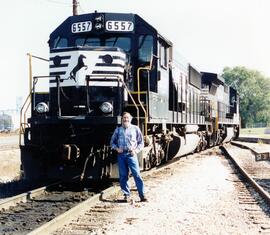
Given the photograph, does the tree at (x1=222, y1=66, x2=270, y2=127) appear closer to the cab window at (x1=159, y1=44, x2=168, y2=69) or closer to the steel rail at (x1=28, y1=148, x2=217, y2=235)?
the cab window at (x1=159, y1=44, x2=168, y2=69)

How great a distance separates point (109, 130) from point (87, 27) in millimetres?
2702

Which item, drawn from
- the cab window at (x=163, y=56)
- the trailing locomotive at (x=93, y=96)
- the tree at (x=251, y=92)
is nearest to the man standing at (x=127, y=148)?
the trailing locomotive at (x=93, y=96)

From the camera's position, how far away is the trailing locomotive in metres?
9.30

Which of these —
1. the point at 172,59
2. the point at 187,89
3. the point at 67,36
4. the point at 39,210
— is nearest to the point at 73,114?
the point at 67,36

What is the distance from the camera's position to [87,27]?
10.5 metres

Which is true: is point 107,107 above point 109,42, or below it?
below

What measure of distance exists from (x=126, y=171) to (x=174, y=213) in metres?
1.65

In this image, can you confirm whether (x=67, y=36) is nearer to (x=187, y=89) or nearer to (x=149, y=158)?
(x=149, y=158)

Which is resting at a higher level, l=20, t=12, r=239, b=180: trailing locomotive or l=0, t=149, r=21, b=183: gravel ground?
l=20, t=12, r=239, b=180: trailing locomotive

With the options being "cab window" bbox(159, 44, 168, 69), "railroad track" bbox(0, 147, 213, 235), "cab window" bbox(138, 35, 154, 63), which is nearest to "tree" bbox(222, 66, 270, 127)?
"cab window" bbox(159, 44, 168, 69)

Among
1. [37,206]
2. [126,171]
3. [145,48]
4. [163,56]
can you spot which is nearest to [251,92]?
[163,56]

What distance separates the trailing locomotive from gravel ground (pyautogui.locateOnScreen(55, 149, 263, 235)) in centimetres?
122

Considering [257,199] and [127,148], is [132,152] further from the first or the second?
[257,199]

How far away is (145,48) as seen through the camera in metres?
10.6
